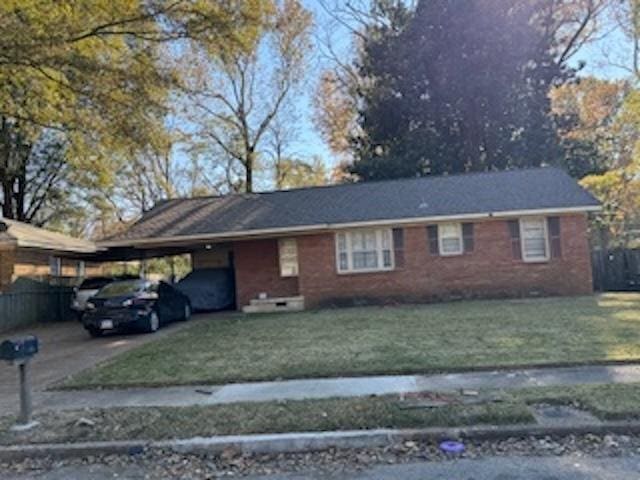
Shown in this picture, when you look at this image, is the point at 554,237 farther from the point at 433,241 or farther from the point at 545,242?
the point at 433,241

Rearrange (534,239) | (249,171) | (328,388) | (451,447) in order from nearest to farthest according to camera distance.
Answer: (451,447), (328,388), (534,239), (249,171)

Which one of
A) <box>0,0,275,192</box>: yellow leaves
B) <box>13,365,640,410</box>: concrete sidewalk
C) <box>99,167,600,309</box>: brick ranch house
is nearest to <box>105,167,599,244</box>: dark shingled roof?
<box>99,167,600,309</box>: brick ranch house

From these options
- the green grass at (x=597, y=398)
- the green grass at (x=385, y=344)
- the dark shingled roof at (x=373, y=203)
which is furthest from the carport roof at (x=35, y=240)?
the green grass at (x=597, y=398)

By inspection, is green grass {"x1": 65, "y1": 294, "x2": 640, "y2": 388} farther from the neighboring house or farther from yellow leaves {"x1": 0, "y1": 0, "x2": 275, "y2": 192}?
the neighboring house

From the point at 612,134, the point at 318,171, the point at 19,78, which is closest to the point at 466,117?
the point at 612,134

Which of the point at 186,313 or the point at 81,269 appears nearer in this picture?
the point at 186,313

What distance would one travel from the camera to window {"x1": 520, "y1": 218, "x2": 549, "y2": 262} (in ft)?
55.2

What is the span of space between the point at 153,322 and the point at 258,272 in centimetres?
502

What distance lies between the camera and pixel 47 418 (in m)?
6.45

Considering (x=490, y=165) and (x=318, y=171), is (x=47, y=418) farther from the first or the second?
(x=318, y=171)

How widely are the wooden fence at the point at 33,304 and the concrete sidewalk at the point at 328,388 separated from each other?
11.5 m

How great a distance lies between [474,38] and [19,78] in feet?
65.9

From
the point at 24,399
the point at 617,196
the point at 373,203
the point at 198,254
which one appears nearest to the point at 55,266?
the point at 198,254

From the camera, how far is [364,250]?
1766cm
